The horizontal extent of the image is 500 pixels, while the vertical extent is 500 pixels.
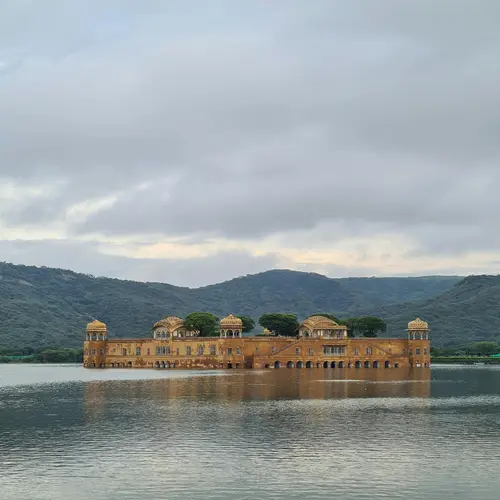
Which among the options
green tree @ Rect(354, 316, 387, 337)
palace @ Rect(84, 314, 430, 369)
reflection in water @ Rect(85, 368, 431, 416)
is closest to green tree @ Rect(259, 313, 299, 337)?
palace @ Rect(84, 314, 430, 369)

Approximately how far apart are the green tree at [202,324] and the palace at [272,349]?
164 cm

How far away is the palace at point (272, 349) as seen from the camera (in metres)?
138

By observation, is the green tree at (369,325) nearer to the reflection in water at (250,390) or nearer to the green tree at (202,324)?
the green tree at (202,324)

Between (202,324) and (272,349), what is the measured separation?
674 inches

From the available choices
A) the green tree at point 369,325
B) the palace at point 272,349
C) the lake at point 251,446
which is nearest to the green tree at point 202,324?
the palace at point 272,349

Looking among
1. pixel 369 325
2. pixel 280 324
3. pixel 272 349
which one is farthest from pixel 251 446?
pixel 369 325

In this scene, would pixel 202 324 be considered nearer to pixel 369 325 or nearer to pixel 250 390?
pixel 369 325

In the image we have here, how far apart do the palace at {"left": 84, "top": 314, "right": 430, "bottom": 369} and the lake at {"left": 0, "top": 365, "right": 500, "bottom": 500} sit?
68196 millimetres

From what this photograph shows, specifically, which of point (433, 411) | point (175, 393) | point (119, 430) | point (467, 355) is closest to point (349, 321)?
point (467, 355)

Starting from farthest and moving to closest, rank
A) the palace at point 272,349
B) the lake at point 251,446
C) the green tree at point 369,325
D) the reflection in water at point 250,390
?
the green tree at point 369,325, the palace at point 272,349, the reflection in water at point 250,390, the lake at point 251,446

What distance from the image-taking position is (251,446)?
1578 inches

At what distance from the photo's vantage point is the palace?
5428 inches

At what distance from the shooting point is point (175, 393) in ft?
239

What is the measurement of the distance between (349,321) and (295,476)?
5207 inches
